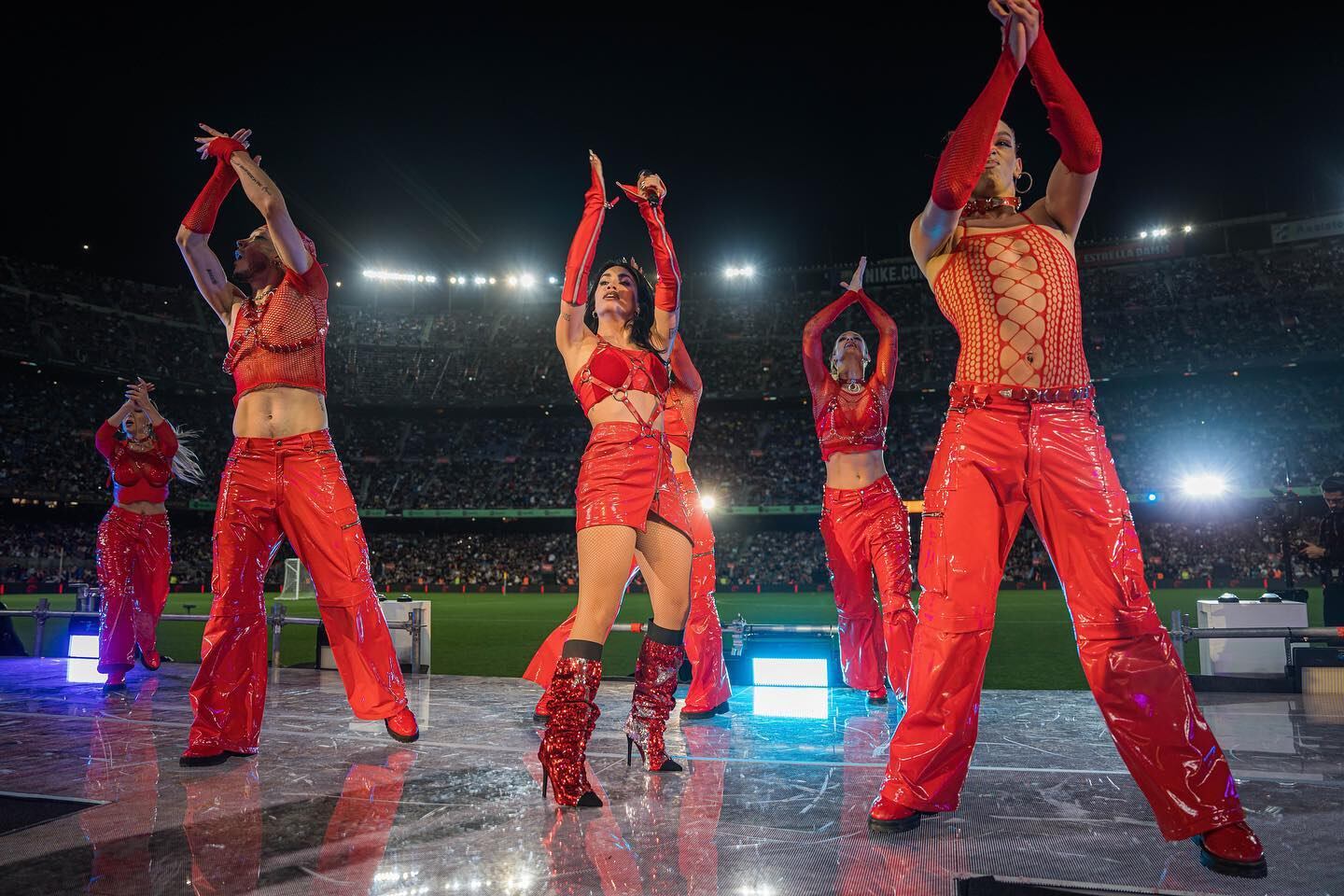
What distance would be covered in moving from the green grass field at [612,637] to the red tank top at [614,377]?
18.3 ft

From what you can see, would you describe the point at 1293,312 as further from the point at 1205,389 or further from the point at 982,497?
the point at 982,497

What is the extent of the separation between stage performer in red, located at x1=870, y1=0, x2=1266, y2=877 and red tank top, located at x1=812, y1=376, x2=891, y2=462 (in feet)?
9.05

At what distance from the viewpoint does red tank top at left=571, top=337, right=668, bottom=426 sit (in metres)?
3.57

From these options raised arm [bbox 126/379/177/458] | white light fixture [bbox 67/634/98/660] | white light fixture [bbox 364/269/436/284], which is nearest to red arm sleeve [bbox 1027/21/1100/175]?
raised arm [bbox 126/379/177/458]

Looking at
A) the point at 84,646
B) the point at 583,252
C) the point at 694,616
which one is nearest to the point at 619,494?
the point at 583,252

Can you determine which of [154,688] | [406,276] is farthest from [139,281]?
[154,688]

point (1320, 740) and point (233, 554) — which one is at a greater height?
point (233, 554)

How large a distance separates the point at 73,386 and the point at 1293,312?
162ft

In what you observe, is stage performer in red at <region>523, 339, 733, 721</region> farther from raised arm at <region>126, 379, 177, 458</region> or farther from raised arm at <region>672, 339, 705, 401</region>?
raised arm at <region>126, 379, 177, 458</region>

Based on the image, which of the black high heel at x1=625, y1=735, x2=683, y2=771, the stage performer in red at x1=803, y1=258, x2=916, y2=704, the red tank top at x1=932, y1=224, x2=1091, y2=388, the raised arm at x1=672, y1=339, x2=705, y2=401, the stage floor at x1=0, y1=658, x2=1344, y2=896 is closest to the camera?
the stage floor at x1=0, y1=658, x2=1344, y2=896

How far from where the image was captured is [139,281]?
35.7m

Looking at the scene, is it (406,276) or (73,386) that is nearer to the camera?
(73,386)

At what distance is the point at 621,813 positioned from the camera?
2.94 meters

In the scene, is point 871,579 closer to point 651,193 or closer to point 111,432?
point 651,193
